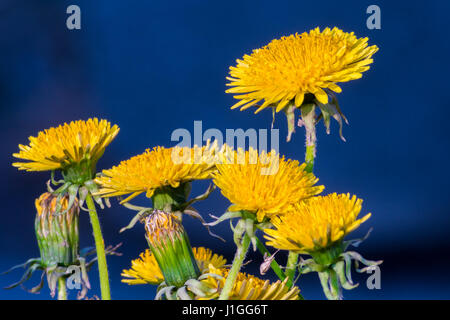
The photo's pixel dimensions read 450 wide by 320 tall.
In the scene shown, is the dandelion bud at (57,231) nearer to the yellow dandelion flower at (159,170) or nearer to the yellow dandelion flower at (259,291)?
the yellow dandelion flower at (159,170)

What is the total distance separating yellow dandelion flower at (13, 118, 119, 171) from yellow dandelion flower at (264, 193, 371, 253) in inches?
19.9

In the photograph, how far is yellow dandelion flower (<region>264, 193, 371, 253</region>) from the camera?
1.19 metres

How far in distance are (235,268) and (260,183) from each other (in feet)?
0.61

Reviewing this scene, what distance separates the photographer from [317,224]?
1.19 meters

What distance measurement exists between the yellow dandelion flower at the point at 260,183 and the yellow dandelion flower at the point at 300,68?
0.57 feet

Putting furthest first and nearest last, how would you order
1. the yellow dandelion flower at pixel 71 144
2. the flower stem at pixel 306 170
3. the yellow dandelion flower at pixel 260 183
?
1. the yellow dandelion flower at pixel 71 144
2. the flower stem at pixel 306 170
3. the yellow dandelion flower at pixel 260 183

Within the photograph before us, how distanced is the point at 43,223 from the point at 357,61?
86cm

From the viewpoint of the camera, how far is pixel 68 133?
1.48 metres

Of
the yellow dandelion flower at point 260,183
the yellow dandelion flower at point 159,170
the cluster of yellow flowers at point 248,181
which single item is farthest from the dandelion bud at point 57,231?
the yellow dandelion flower at point 260,183

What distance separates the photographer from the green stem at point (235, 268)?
3.67 ft

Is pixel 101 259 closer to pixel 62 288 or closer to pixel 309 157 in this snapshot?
pixel 62 288

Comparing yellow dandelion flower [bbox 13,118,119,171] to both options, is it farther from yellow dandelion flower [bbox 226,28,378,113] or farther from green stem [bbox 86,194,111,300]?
yellow dandelion flower [bbox 226,28,378,113]
